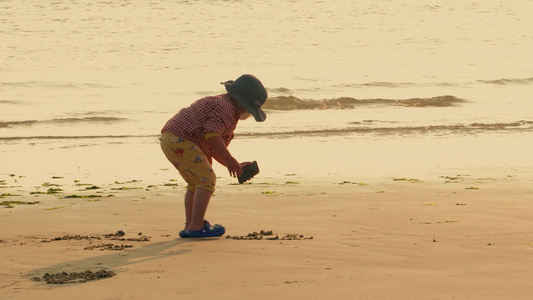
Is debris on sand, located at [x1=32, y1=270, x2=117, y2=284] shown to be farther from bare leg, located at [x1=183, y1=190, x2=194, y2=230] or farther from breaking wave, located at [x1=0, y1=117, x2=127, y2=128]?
breaking wave, located at [x1=0, y1=117, x2=127, y2=128]

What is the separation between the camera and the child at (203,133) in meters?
5.03

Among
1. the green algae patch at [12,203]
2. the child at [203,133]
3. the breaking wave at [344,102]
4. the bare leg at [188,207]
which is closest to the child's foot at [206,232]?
the child at [203,133]

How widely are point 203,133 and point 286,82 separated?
21.4 metres

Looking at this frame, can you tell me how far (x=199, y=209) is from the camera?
202 inches

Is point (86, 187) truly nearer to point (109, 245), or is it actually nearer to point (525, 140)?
point (109, 245)

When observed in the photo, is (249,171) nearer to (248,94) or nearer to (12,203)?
(248,94)

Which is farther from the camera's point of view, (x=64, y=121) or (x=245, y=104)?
(x=64, y=121)

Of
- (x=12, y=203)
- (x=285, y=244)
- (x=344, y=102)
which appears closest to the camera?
(x=285, y=244)

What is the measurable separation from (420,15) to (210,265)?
41328 millimetres

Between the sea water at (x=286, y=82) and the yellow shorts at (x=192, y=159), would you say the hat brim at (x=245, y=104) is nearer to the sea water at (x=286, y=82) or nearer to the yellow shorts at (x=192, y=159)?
the yellow shorts at (x=192, y=159)

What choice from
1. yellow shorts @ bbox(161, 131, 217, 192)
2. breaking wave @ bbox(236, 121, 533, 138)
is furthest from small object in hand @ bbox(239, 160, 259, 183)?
breaking wave @ bbox(236, 121, 533, 138)

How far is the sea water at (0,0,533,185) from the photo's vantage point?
11.0m

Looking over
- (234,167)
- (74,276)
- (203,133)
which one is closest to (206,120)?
(203,133)

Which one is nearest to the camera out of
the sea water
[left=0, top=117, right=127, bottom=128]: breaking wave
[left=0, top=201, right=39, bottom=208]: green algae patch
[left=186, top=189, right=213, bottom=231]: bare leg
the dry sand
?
the dry sand
